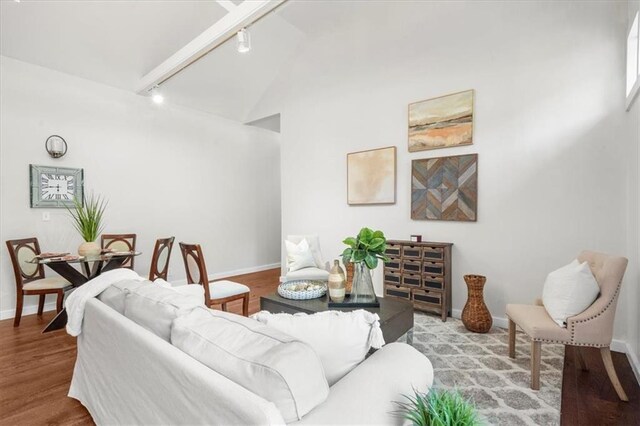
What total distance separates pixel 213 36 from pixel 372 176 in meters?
2.42

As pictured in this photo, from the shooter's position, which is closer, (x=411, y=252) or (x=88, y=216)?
(x=88, y=216)

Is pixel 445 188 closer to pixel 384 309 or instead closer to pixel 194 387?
pixel 384 309

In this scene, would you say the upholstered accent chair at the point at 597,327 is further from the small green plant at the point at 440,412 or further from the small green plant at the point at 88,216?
the small green plant at the point at 88,216

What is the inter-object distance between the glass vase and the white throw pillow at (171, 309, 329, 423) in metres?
1.33

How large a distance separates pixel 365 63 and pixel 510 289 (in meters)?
3.28

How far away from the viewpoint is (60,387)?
81.7 inches

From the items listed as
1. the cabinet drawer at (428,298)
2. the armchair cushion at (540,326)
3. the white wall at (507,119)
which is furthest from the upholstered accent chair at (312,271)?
the armchair cushion at (540,326)

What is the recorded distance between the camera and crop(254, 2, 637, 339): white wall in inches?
104

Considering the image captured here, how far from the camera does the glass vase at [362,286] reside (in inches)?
87.6

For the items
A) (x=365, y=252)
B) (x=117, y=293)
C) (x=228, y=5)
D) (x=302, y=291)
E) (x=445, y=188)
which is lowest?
(x=302, y=291)

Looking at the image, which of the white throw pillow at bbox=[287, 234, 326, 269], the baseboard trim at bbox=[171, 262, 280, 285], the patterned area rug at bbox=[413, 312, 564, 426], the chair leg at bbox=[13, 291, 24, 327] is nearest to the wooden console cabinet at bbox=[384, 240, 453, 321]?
the patterned area rug at bbox=[413, 312, 564, 426]

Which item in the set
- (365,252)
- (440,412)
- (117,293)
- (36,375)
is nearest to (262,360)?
(440,412)

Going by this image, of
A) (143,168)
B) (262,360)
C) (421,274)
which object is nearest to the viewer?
(262,360)

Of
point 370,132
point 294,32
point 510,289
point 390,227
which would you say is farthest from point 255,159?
point 510,289
